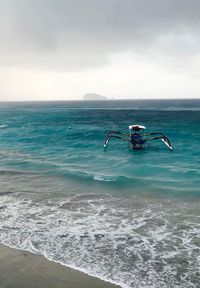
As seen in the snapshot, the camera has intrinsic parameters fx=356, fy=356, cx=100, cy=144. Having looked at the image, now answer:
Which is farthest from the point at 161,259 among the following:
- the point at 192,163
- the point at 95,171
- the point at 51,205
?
the point at 192,163

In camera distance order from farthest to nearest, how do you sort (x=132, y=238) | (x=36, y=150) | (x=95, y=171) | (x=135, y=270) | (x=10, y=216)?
(x=36, y=150) → (x=95, y=171) → (x=10, y=216) → (x=132, y=238) → (x=135, y=270)

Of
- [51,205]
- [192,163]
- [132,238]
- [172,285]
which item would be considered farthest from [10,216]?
[192,163]

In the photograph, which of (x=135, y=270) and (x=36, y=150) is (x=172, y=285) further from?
(x=36, y=150)

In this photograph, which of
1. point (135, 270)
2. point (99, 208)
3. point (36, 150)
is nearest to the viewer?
point (135, 270)

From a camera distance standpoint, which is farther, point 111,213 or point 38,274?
point 111,213

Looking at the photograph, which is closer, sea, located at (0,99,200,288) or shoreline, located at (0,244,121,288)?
shoreline, located at (0,244,121,288)

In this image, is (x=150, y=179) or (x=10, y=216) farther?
(x=150, y=179)
